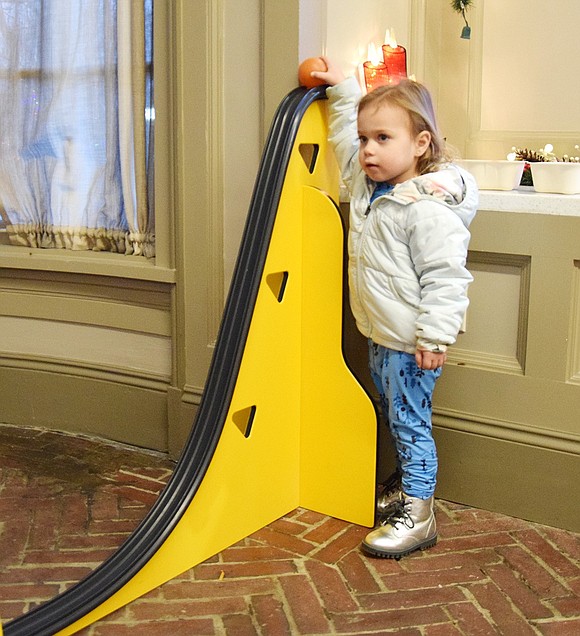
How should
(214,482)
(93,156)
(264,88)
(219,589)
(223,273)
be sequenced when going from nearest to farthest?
(219,589) < (214,482) < (264,88) < (223,273) < (93,156)

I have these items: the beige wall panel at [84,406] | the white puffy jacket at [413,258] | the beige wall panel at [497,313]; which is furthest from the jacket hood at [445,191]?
the beige wall panel at [84,406]

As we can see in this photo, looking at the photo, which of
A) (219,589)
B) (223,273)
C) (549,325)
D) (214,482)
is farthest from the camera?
(223,273)

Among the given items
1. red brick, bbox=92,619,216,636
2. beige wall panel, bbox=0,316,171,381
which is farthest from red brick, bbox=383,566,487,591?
beige wall panel, bbox=0,316,171,381

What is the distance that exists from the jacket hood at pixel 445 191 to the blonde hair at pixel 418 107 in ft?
0.19

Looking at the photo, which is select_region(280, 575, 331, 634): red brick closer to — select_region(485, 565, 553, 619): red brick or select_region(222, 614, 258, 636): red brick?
select_region(222, 614, 258, 636): red brick

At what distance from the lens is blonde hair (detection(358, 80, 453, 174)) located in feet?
8.23

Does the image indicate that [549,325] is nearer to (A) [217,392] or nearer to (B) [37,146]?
(A) [217,392]

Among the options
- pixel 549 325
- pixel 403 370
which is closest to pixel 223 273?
pixel 403 370

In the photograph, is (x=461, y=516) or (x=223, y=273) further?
(x=223, y=273)

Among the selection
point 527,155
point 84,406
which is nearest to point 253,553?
point 84,406

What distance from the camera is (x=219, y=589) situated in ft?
7.68

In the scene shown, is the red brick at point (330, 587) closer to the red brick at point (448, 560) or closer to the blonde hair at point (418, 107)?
the red brick at point (448, 560)

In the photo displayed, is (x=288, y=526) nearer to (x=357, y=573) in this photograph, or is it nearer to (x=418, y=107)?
(x=357, y=573)

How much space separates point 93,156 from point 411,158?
1.46 m
